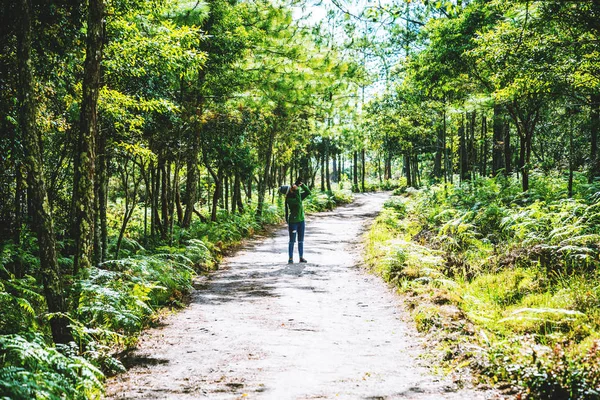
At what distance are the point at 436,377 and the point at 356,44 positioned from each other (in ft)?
14.1

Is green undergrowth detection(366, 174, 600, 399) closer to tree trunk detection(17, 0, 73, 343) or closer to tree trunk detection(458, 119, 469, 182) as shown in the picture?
tree trunk detection(17, 0, 73, 343)

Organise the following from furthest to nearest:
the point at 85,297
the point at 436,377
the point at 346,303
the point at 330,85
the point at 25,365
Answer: the point at 330,85 → the point at 346,303 → the point at 85,297 → the point at 436,377 → the point at 25,365

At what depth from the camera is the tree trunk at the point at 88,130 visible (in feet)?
19.7

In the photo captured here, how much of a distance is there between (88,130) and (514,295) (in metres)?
6.62

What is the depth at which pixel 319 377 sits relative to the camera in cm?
475

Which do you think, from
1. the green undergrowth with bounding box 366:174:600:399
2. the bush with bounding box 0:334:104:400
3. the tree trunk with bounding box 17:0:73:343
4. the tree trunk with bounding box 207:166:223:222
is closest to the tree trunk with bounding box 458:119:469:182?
the green undergrowth with bounding box 366:174:600:399

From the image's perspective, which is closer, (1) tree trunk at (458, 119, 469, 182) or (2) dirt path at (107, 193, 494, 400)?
(2) dirt path at (107, 193, 494, 400)

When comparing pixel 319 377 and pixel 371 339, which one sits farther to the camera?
pixel 371 339

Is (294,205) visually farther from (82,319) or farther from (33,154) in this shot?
(33,154)

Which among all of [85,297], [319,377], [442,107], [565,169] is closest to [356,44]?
[319,377]

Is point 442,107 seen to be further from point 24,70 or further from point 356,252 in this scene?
point 24,70

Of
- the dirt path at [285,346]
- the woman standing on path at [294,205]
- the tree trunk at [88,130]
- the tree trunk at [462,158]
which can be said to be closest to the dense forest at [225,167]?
the tree trunk at [88,130]

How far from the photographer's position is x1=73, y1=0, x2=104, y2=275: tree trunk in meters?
6.01

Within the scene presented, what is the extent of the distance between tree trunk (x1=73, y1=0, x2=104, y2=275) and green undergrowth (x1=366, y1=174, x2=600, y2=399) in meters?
5.03
